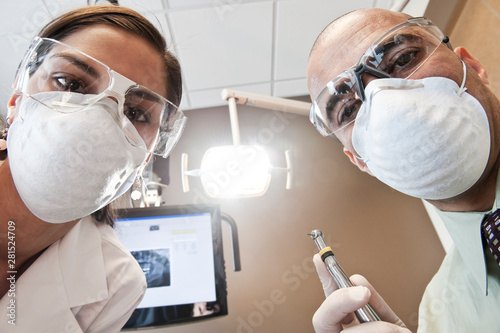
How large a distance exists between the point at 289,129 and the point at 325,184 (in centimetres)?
47

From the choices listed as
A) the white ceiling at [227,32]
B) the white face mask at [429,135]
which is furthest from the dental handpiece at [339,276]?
the white ceiling at [227,32]

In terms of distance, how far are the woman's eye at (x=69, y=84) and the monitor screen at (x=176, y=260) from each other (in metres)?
0.73

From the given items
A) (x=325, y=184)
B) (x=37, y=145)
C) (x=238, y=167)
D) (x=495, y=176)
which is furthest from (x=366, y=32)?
(x=325, y=184)

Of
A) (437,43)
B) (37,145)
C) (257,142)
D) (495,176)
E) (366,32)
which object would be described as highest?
(257,142)

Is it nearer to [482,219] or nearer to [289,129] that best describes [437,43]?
[482,219]

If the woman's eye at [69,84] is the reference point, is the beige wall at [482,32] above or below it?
above

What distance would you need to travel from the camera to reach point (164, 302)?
1.21 meters

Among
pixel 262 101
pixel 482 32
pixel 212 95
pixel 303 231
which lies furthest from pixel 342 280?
pixel 212 95

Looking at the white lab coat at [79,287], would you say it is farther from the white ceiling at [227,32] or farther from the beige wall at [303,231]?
the white ceiling at [227,32]

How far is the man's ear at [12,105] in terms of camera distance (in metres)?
0.67

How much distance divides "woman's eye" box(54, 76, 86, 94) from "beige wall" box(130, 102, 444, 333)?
3.95ft

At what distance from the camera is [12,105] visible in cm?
70

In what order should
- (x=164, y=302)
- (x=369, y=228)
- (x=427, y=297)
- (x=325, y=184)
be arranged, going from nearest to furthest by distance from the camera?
(x=427, y=297) < (x=164, y=302) < (x=369, y=228) < (x=325, y=184)

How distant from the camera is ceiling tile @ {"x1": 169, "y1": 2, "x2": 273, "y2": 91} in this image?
162 centimetres
